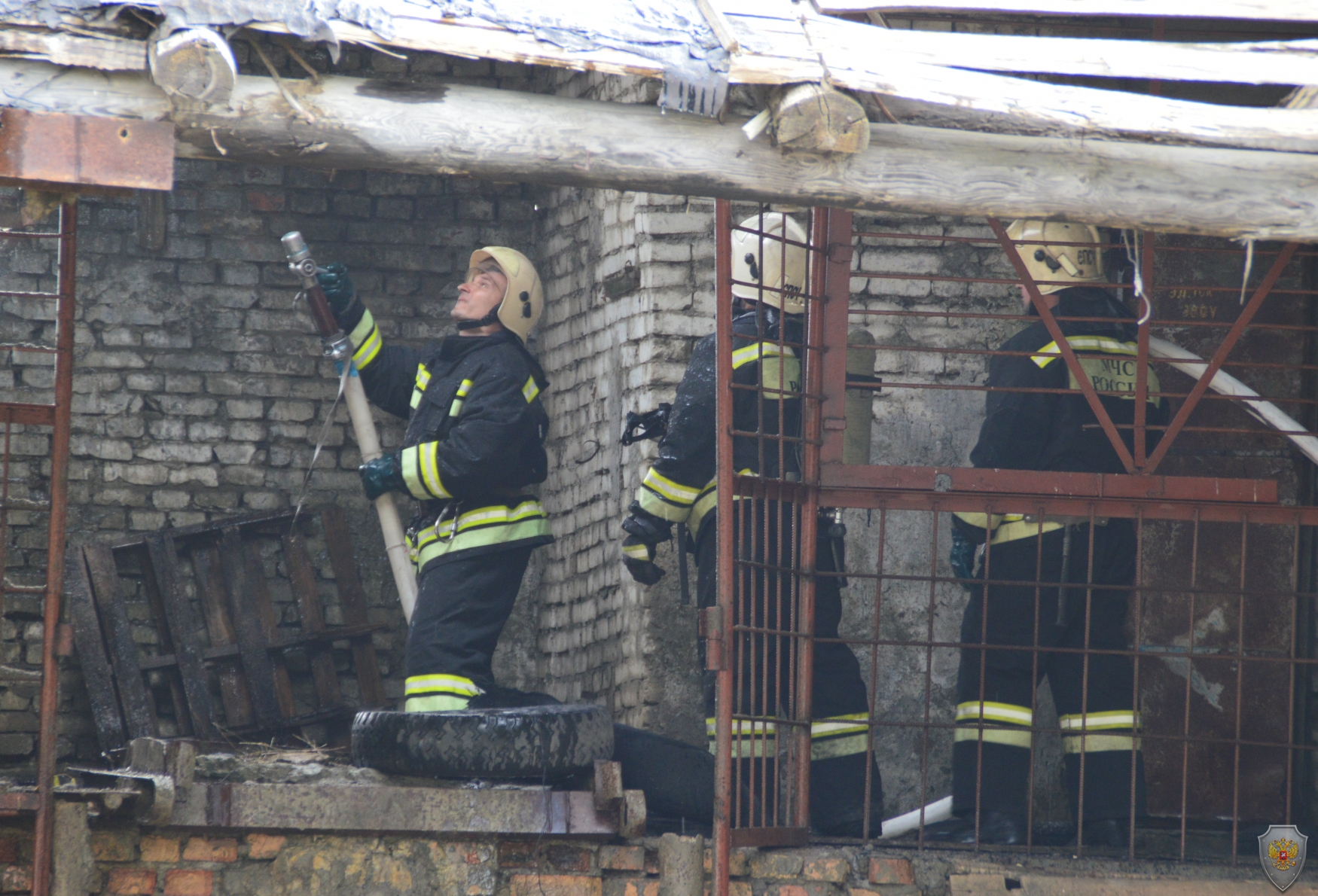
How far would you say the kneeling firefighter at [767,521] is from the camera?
15.8 ft

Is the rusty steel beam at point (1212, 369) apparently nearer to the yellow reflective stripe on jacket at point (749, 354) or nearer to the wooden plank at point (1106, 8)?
the wooden plank at point (1106, 8)

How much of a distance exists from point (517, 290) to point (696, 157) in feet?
8.10

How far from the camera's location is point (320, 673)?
636cm

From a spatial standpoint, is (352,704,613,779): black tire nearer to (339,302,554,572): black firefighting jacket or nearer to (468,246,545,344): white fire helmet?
(339,302,554,572): black firefighting jacket

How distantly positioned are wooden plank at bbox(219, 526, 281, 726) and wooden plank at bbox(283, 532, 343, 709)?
0.58 ft

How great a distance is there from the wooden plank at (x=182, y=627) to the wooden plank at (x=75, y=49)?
3385 millimetres

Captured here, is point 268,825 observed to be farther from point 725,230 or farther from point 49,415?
point 725,230

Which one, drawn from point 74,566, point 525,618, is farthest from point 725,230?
point 74,566

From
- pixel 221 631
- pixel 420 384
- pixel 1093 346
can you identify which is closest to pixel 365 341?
pixel 420 384

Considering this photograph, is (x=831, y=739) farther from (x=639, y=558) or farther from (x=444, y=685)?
(x=444, y=685)

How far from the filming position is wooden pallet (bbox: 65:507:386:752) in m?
6.05

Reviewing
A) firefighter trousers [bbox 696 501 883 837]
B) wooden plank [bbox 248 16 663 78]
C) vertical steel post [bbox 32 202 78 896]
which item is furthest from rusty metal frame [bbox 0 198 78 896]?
firefighter trousers [bbox 696 501 883 837]

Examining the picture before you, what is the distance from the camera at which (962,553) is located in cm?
503

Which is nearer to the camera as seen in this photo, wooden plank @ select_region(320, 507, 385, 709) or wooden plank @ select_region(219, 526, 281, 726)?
wooden plank @ select_region(219, 526, 281, 726)
